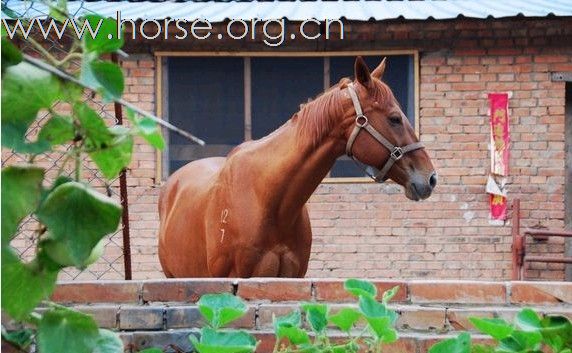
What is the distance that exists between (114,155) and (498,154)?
833 centimetres

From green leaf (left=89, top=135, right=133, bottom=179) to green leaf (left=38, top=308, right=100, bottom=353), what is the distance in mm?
141

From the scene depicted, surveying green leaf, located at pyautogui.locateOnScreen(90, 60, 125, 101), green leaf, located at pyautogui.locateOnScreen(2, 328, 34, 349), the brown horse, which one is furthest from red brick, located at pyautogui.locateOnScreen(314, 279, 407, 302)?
the brown horse

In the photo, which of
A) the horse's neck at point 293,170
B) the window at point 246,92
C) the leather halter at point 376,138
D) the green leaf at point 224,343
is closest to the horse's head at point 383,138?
the leather halter at point 376,138

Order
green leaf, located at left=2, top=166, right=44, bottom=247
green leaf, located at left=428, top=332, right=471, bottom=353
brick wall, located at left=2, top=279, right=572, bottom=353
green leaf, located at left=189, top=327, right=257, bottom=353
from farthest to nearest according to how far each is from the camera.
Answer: brick wall, located at left=2, top=279, right=572, bottom=353 → green leaf, located at left=428, top=332, right=471, bottom=353 → green leaf, located at left=189, top=327, right=257, bottom=353 → green leaf, located at left=2, top=166, right=44, bottom=247

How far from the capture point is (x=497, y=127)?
9.08 meters

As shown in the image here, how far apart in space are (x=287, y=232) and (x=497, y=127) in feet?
15.0

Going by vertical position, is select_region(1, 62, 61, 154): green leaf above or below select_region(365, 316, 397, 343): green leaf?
above

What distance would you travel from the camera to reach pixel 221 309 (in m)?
1.35

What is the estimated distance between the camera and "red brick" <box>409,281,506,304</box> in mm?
2373

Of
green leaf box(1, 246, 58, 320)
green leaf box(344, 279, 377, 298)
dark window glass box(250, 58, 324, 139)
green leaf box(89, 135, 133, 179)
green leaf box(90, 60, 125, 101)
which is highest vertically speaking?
dark window glass box(250, 58, 324, 139)

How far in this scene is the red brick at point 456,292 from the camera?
7.79ft

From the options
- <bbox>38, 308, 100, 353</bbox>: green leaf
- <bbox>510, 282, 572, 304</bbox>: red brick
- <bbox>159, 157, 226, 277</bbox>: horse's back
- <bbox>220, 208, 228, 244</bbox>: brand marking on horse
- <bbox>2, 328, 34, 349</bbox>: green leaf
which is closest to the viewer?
<bbox>38, 308, 100, 353</bbox>: green leaf

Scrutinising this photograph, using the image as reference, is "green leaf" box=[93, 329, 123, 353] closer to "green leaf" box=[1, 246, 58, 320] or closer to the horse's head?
"green leaf" box=[1, 246, 58, 320]

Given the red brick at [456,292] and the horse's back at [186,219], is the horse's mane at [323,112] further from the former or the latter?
the red brick at [456,292]
